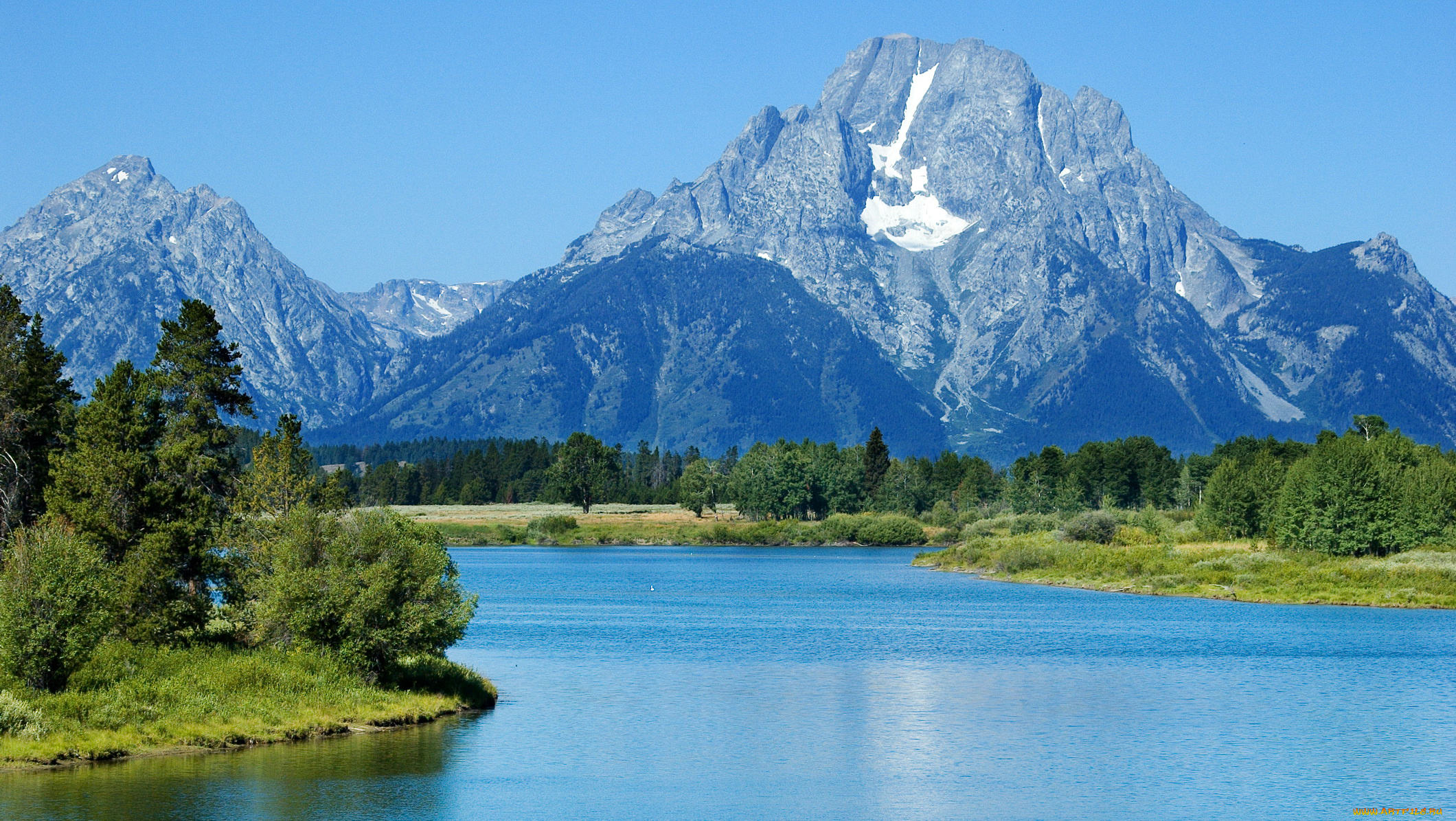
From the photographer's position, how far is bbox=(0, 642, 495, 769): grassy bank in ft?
132

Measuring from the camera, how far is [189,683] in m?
45.6

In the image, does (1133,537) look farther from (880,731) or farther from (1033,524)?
(880,731)

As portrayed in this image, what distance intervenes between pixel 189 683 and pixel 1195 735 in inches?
1395

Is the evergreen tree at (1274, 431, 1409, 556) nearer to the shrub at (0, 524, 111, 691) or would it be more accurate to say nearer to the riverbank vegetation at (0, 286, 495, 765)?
the riverbank vegetation at (0, 286, 495, 765)

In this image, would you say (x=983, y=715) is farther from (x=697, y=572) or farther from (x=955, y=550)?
(x=955, y=550)

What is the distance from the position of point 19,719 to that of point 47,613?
10.8 feet

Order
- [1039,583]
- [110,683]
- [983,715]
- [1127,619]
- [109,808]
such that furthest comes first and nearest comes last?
[1039,583] → [1127,619] → [983,715] → [110,683] → [109,808]

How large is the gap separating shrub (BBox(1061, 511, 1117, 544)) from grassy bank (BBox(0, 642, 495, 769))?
10990cm

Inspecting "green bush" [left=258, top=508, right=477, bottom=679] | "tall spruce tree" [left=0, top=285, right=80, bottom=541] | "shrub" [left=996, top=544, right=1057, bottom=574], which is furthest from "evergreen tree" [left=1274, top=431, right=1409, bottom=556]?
"tall spruce tree" [left=0, top=285, right=80, bottom=541]

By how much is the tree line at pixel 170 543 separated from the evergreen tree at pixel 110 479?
0.07 meters

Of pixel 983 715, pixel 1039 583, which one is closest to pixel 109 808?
pixel 983 715

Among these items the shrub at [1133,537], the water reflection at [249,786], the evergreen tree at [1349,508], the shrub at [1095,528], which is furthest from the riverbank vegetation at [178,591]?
the shrub at [1095,528]

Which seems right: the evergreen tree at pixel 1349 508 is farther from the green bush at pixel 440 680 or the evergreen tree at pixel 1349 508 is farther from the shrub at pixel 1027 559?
the green bush at pixel 440 680

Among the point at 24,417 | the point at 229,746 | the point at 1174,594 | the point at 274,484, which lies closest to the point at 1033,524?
the point at 1174,594
